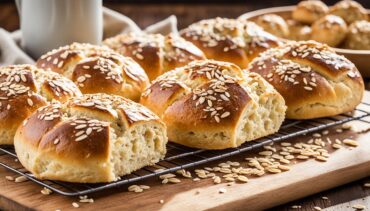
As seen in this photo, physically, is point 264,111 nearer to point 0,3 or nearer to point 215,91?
point 215,91

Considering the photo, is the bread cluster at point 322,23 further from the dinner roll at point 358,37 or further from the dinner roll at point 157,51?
the dinner roll at point 157,51

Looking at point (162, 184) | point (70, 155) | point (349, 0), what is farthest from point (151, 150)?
point (349, 0)

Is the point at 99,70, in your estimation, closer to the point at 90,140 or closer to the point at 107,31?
the point at 90,140

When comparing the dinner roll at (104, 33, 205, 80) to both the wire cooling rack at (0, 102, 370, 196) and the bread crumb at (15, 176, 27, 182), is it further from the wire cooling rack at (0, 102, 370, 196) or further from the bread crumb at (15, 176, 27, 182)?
the bread crumb at (15, 176, 27, 182)

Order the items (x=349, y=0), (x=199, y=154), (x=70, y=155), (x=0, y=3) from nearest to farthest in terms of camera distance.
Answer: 1. (x=70, y=155)
2. (x=199, y=154)
3. (x=349, y=0)
4. (x=0, y=3)

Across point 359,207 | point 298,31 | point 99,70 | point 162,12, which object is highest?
point 99,70

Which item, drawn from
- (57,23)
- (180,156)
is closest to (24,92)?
(180,156)

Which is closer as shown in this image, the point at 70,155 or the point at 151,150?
the point at 70,155

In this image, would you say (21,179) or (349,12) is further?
(349,12)
